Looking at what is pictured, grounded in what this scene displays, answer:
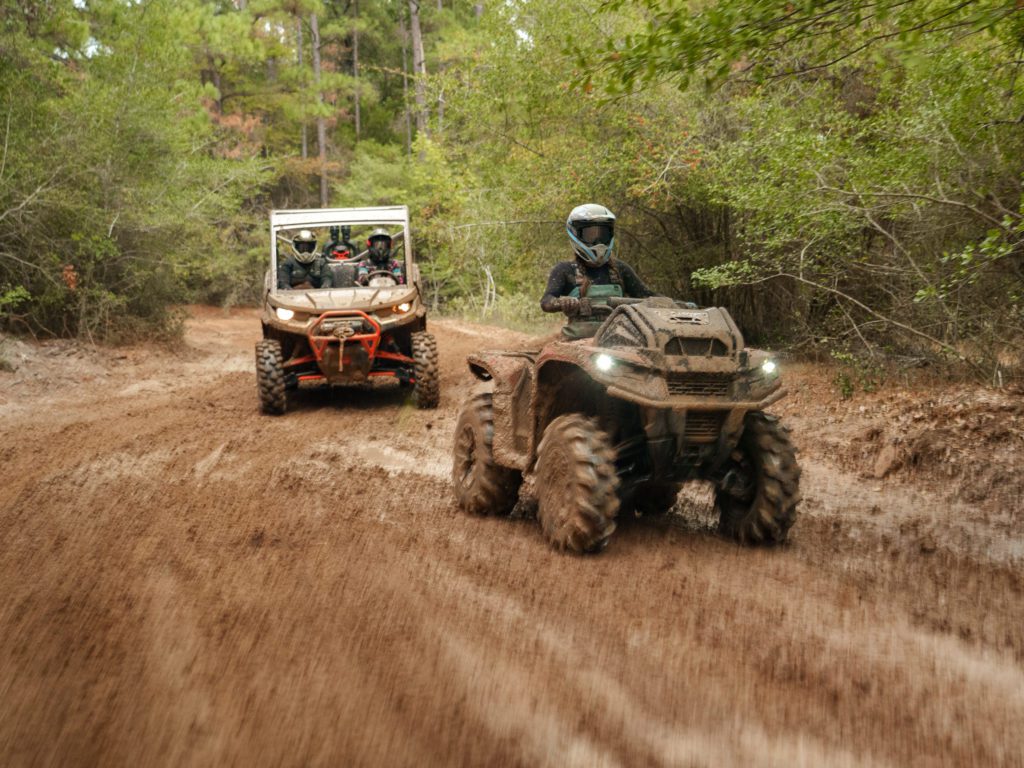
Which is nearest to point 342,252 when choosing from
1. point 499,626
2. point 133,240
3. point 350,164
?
point 133,240

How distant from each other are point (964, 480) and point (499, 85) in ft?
38.1

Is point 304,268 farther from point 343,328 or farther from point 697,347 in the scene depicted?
point 697,347

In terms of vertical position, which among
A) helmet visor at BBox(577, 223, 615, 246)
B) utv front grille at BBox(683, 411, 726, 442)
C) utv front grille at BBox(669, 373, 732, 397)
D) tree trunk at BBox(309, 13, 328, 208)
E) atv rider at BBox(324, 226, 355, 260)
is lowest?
utv front grille at BBox(683, 411, 726, 442)

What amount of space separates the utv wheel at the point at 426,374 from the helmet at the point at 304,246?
1741 millimetres

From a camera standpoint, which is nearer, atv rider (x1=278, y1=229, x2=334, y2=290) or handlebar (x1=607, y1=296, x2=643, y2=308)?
handlebar (x1=607, y1=296, x2=643, y2=308)

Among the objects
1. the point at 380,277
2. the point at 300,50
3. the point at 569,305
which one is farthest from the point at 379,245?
the point at 300,50

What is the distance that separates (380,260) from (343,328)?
2.03 m

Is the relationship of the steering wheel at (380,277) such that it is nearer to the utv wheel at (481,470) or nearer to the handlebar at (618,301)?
the utv wheel at (481,470)

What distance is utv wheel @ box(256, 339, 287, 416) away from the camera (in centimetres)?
1062

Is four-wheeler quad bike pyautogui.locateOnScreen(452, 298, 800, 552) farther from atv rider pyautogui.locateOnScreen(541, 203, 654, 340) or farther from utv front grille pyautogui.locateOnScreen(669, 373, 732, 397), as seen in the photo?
atv rider pyautogui.locateOnScreen(541, 203, 654, 340)

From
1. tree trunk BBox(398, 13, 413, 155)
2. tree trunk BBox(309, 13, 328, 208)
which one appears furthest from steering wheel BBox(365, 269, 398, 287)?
tree trunk BBox(398, 13, 413, 155)

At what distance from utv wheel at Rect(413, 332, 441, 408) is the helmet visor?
4.99 meters

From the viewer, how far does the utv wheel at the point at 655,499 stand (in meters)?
6.11

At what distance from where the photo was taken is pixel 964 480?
708 centimetres
